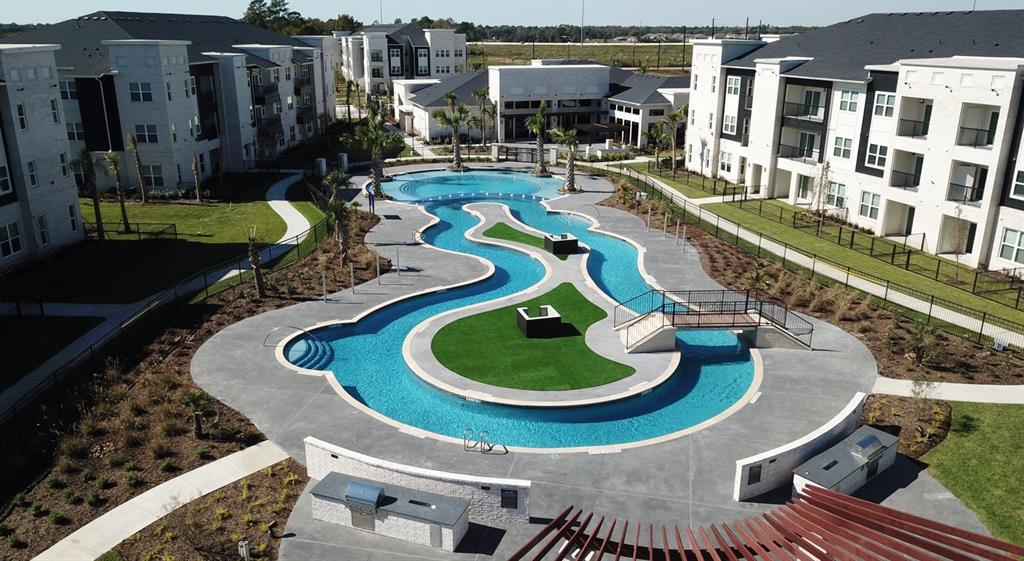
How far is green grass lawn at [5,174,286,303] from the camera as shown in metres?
35.2

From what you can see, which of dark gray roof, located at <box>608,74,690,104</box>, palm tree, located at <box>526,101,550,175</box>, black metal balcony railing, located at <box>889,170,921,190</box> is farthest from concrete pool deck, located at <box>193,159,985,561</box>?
dark gray roof, located at <box>608,74,690,104</box>

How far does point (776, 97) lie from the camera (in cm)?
5431

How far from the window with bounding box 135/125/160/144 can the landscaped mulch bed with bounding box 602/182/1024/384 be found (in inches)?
1627

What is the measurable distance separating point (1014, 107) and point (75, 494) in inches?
1752

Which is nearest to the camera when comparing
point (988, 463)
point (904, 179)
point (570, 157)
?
point (988, 463)

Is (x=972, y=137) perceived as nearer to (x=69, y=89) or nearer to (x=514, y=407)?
(x=514, y=407)

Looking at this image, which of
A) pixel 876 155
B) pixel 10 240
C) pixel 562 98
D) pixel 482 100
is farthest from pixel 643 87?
pixel 10 240

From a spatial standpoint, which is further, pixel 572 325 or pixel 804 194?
pixel 804 194

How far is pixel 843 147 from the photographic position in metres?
49.6

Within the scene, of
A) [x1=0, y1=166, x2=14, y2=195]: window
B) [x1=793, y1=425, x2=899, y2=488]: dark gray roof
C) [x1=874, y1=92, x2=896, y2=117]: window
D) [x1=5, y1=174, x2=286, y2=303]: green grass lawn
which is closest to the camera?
[x1=793, y1=425, x2=899, y2=488]: dark gray roof

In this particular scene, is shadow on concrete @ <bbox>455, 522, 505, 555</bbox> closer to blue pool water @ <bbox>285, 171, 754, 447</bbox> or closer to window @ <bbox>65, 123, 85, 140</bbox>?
blue pool water @ <bbox>285, 171, 754, 447</bbox>

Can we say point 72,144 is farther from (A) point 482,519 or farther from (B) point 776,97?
(B) point 776,97

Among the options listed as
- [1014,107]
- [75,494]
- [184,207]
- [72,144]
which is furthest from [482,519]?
[72,144]

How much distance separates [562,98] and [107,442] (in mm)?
67880
